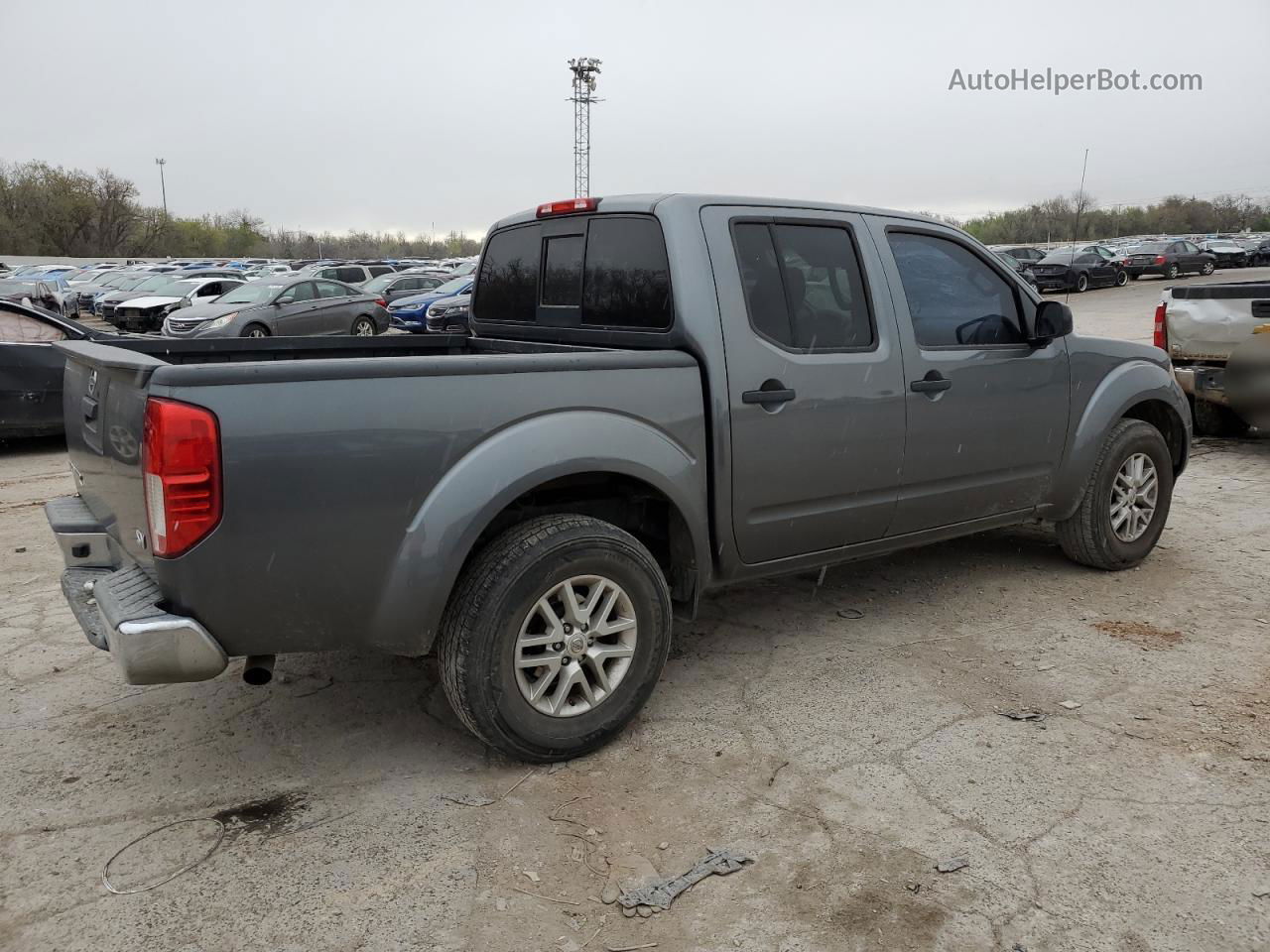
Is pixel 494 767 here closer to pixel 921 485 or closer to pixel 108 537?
pixel 108 537

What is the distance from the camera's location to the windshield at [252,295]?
773 inches

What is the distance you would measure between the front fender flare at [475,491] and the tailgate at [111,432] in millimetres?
765

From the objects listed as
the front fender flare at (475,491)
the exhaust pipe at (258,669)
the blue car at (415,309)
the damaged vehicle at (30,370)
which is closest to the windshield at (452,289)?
the blue car at (415,309)

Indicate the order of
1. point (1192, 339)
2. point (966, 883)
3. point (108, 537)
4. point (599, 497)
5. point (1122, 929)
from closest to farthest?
1. point (1122, 929)
2. point (966, 883)
3. point (108, 537)
4. point (599, 497)
5. point (1192, 339)

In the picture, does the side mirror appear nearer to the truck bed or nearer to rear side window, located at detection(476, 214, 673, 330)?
rear side window, located at detection(476, 214, 673, 330)

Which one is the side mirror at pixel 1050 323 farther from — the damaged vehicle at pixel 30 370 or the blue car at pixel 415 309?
the blue car at pixel 415 309

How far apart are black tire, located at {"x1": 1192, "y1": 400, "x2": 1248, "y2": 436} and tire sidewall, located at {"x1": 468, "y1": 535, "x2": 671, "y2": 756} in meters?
7.73

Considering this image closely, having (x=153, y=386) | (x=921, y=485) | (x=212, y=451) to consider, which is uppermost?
(x=153, y=386)

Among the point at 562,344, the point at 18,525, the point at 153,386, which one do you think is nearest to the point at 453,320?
the point at 18,525

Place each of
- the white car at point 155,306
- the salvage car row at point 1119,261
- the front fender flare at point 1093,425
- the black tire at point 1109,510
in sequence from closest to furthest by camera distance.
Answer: the front fender flare at point 1093,425, the black tire at point 1109,510, the white car at point 155,306, the salvage car row at point 1119,261

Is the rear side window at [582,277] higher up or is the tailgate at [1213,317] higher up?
the rear side window at [582,277]

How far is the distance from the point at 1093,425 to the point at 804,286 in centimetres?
197

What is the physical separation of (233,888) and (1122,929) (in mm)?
2360

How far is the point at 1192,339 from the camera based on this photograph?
826cm
